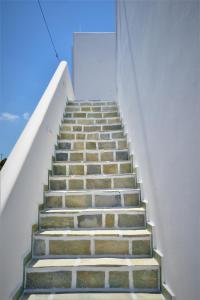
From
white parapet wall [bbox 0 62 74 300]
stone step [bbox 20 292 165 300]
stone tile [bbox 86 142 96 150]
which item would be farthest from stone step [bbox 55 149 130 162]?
stone step [bbox 20 292 165 300]

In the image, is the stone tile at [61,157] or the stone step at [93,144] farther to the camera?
the stone step at [93,144]

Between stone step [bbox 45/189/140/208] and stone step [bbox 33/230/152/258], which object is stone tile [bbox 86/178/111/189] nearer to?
stone step [bbox 45/189/140/208]

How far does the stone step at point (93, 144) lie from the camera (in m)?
3.14

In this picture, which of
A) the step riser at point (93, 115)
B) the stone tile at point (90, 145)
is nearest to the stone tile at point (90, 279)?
the stone tile at point (90, 145)

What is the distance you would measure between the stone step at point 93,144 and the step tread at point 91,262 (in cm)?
164

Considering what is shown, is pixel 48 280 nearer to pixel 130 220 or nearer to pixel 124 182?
pixel 130 220

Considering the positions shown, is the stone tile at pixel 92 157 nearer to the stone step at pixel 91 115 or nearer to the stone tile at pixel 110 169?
the stone tile at pixel 110 169

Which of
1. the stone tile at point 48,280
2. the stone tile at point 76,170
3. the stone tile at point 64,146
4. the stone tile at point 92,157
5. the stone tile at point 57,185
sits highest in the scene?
the stone tile at point 64,146

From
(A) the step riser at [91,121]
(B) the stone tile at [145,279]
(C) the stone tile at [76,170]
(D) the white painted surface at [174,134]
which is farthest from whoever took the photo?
(A) the step riser at [91,121]

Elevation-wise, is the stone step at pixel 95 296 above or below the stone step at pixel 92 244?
below

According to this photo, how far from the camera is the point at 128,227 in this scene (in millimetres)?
2047

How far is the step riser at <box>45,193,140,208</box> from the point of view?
227 cm

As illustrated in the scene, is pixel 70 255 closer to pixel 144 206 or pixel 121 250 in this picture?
pixel 121 250

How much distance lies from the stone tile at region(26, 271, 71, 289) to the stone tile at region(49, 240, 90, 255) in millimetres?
222
